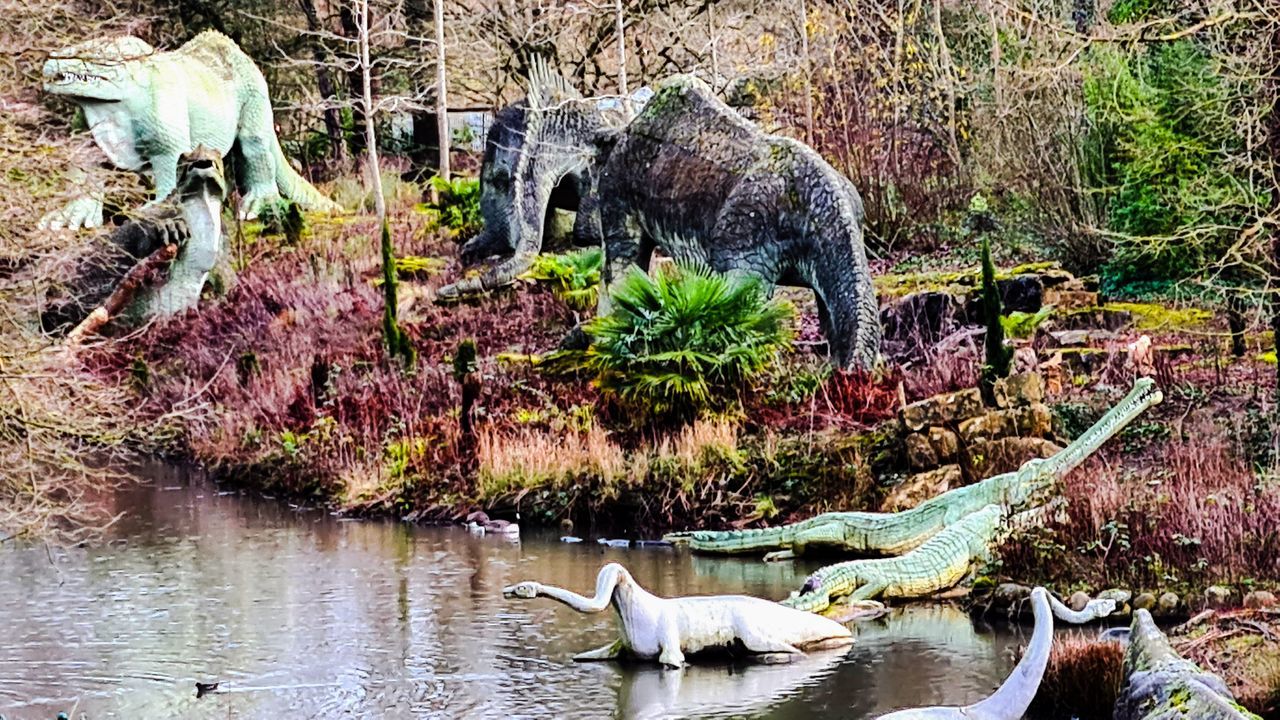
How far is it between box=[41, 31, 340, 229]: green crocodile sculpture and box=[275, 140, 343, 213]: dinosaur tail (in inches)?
0.6

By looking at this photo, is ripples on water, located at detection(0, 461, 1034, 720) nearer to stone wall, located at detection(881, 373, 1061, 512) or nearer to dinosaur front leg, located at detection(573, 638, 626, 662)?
dinosaur front leg, located at detection(573, 638, 626, 662)

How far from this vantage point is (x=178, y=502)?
18016mm

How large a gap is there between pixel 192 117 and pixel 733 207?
14.5m

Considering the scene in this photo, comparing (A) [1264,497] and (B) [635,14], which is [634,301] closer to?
(A) [1264,497]

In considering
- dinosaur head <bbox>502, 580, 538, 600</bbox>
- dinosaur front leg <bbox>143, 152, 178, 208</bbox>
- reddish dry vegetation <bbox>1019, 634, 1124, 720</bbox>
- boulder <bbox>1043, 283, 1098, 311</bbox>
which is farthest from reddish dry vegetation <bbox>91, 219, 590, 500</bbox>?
reddish dry vegetation <bbox>1019, 634, 1124, 720</bbox>

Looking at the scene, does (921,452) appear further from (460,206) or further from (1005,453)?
(460,206)

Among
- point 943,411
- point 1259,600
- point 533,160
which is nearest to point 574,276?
point 533,160

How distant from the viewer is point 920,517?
1313 cm

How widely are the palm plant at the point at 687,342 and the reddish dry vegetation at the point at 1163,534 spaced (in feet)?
11.8

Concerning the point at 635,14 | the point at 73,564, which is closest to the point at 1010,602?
the point at 73,564

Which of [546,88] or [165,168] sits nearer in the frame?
[546,88]

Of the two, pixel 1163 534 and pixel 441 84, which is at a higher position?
pixel 441 84

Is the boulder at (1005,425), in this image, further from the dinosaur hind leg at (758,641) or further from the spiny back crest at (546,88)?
the spiny back crest at (546,88)

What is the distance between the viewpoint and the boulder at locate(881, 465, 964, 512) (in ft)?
46.2
